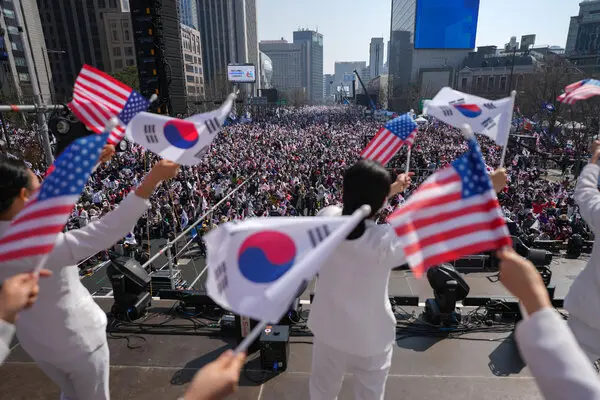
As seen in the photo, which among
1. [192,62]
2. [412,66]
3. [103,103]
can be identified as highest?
Answer: [192,62]

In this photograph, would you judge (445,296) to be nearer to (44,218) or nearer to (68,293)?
(68,293)

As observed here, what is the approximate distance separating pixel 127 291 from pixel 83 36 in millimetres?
92949

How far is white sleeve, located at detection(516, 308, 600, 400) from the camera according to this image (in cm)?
115

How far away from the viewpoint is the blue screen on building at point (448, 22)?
49375 millimetres

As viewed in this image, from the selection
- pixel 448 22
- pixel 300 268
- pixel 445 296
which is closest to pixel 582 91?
pixel 445 296

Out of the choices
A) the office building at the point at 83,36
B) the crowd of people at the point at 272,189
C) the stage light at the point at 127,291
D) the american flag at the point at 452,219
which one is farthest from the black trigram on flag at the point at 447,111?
the office building at the point at 83,36

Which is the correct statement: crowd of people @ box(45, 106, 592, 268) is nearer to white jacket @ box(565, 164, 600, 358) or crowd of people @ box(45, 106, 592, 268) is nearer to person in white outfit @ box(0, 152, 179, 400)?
person in white outfit @ box(0, 152, 179, 400)

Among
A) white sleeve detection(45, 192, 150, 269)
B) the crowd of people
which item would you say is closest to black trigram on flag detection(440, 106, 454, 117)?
white sleeve detection(45, 192, 150, 269)

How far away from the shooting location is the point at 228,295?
1502mm

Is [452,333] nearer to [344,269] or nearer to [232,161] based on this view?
[344,269]

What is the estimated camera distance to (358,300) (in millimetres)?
2111

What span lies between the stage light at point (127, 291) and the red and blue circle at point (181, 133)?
330 cm

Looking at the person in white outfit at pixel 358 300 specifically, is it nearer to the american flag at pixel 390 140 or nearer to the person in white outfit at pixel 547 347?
the person in white outfit at pixel 547 347

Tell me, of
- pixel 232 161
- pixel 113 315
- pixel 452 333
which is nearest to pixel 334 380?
pixel 452 333
